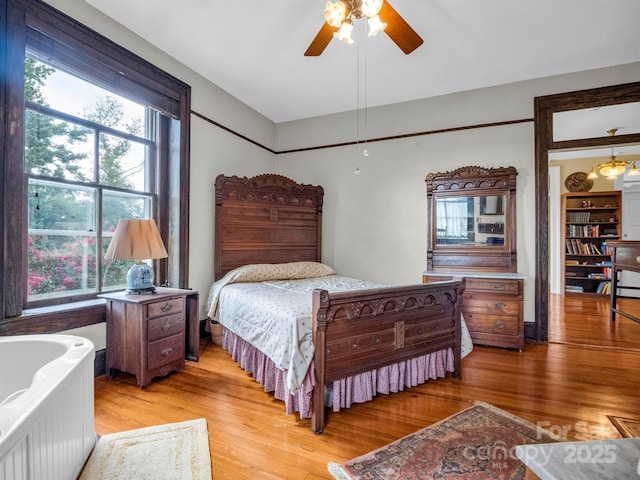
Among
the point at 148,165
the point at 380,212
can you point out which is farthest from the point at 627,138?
the point at 148,165

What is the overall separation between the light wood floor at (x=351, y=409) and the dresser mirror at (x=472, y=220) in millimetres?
1133

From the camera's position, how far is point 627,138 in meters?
3.40

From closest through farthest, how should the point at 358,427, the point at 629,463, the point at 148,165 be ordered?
the point at 629,463 → the point at 358,427 → the point at 148,165

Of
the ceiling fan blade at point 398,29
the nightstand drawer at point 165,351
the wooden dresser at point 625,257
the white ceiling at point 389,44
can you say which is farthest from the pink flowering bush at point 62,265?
the wooden dresser at point 625,257

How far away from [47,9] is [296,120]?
309 centimetres

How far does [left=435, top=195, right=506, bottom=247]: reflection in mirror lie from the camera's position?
3.81m

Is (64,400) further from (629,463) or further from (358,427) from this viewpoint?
(629,463)

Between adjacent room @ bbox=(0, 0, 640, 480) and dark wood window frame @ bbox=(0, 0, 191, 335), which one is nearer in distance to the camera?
adjacent room @ bbox=(0, 0, 640, 480)

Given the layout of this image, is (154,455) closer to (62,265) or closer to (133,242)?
(133,242)

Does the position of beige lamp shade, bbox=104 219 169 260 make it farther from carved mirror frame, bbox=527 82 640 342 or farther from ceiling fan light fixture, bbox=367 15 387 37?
carved mirror frame, bbox=527 82 640 342

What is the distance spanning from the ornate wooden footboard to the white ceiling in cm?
216

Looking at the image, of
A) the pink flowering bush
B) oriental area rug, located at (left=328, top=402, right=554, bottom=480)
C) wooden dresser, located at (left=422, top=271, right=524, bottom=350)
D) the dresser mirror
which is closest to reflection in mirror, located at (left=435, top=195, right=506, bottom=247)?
the dresser mirror

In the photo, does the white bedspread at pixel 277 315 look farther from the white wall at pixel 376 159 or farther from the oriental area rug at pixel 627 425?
the oriental area rug at pixel 627 425

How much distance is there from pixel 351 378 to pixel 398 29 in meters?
2.34
